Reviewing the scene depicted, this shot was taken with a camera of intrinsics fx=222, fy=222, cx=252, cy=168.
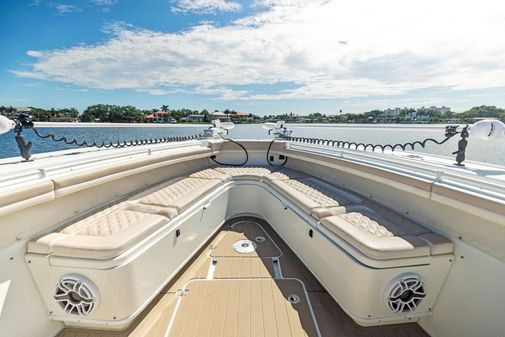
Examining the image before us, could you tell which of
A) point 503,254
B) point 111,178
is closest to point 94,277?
point 111,178

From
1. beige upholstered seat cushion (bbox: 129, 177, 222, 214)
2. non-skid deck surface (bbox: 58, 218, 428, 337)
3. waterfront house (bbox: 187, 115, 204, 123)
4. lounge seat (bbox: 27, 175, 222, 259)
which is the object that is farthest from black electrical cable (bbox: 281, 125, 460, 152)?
waterfront house (bbox: 187, 115, 204, 123)

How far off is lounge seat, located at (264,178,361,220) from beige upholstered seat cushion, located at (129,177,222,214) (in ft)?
2.64

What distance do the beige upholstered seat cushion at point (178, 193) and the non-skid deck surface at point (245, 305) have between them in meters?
0.65

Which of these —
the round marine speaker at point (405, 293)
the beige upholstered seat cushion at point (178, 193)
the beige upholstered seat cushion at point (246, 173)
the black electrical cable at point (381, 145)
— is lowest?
the round marine speaker at point (405, 293)

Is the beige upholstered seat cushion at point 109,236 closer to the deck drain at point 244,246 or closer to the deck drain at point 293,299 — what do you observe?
the deck drain at point 244,246

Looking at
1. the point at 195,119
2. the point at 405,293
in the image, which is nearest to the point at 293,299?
the point at 405,293

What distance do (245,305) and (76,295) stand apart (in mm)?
1089

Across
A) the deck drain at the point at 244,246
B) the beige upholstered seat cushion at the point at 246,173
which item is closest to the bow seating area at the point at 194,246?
the deck drain at the point at 244,246

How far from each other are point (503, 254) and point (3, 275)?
2618 mm

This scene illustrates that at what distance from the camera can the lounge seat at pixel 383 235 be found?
49.8 inches

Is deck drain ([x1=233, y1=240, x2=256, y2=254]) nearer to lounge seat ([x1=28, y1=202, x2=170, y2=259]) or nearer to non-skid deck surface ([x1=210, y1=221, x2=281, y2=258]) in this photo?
non-skid deck surface ([x1=210, y1=221, x2=281, y2=258])

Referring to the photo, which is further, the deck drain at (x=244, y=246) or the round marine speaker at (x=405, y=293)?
the deck drain at (x=244, y=246)

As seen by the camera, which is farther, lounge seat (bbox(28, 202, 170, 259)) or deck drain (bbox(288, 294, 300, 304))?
deck drain (bbox(288, 294, 300, 304))

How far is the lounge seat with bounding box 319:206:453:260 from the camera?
1265mm
